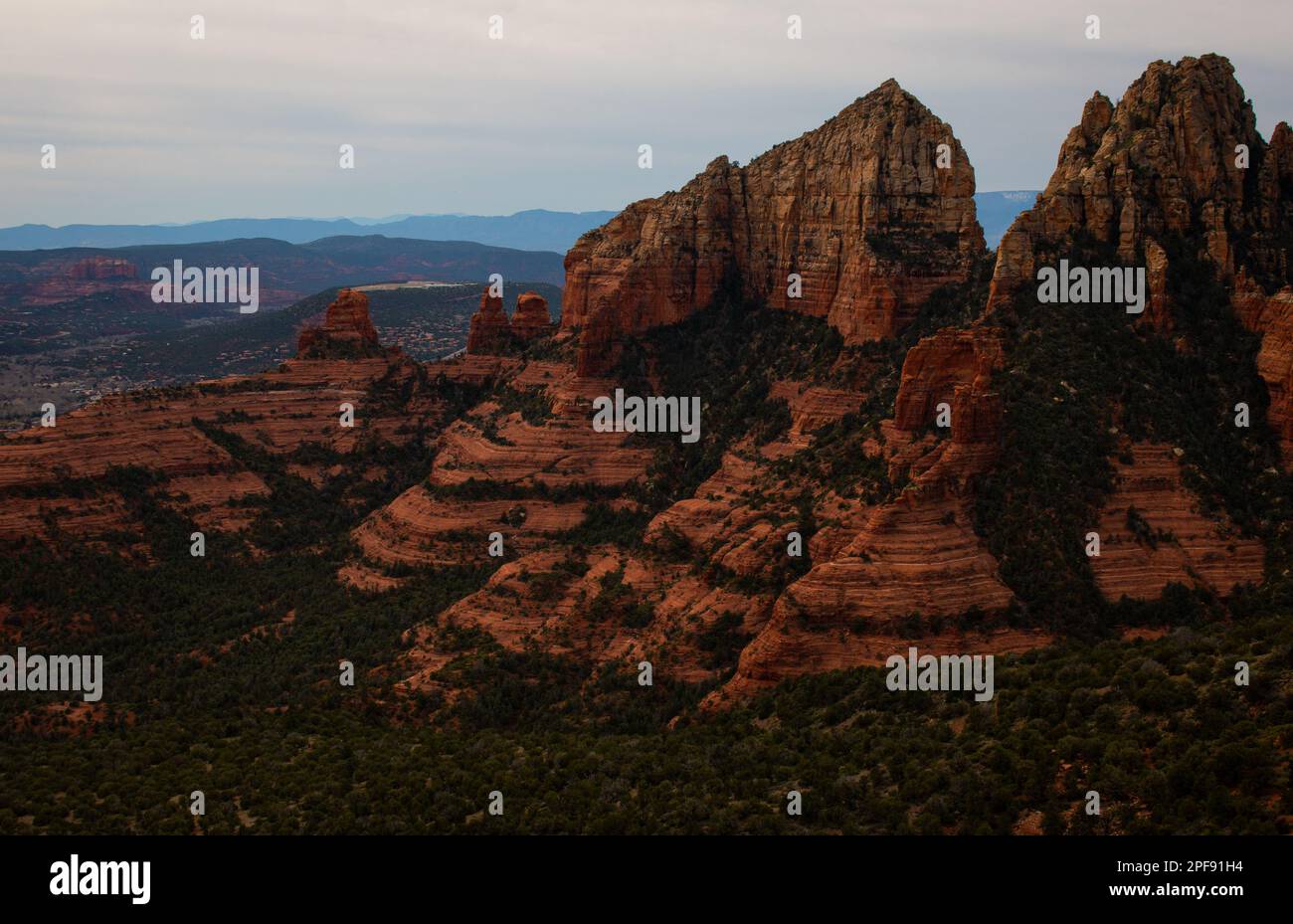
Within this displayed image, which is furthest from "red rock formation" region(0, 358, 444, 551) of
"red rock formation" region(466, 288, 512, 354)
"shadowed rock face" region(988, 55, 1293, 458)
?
"shadowed rock face" region(988, 55, 1293, 458)

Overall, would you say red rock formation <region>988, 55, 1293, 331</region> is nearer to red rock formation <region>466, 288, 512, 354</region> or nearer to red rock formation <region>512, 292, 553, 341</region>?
red rock formation <region>512, 292, 553, 341</region>

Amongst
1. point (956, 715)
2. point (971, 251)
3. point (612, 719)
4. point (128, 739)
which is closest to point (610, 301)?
point (971, 251)

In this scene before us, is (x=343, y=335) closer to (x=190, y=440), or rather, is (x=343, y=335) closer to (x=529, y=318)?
(x=529, y=318)

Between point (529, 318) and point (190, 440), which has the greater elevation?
point (529, 318)

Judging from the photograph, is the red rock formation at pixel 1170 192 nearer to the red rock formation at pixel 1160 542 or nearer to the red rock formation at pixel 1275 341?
the red rock formation at pixel 1275 341

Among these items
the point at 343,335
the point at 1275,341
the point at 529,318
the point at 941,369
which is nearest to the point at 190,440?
the point at 343,335

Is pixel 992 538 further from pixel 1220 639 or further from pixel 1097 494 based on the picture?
pixel 1220 639
